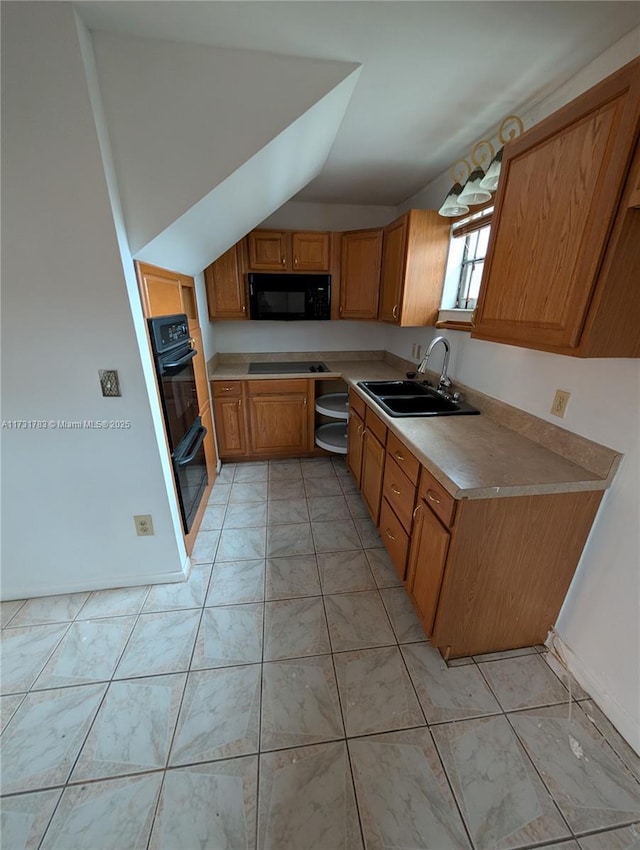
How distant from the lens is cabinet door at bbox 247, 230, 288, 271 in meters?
2.77

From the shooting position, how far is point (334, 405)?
3090mm

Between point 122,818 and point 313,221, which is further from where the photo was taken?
point 313,221

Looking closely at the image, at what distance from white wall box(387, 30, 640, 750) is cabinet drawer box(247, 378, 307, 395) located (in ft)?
6.14

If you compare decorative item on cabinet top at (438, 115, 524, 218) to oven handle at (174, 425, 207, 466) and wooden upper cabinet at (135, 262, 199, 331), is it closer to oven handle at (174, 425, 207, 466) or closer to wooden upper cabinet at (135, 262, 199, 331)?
wooden upper cabinet at (135, 262, 199, 331)

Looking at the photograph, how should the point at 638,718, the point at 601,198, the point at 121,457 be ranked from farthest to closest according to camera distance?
the point at 121,457
the point at 638,718
the point at 601,198

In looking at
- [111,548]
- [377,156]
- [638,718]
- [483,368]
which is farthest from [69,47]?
[638,718]

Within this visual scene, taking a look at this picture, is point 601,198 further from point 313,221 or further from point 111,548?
point 313,221

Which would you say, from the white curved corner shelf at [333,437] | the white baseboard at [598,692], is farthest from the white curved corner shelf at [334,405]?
the white baseboard at [598,692]

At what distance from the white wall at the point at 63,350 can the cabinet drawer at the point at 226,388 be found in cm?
134

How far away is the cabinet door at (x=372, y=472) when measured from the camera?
2.03m

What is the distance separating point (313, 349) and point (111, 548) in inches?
97.0

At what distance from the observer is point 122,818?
99 cm

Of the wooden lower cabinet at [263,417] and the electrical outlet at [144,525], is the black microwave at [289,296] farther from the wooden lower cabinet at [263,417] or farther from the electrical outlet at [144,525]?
the electrical outlet at [144,525]

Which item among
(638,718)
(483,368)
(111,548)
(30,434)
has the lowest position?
(638,718)
